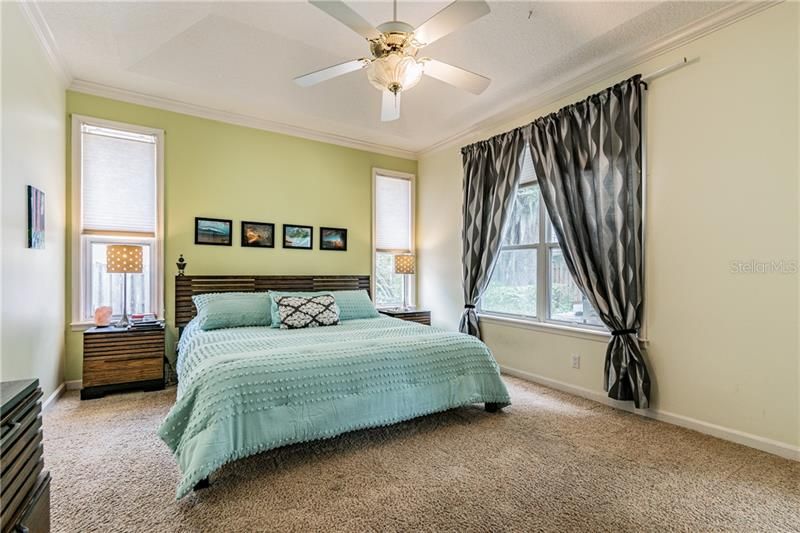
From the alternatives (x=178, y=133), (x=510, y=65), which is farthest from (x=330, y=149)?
(x=510, y=65)

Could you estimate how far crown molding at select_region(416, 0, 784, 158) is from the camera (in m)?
2.58

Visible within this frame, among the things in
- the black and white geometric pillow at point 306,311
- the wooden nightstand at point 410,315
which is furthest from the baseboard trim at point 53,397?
the wooden nightstand at point 410,315

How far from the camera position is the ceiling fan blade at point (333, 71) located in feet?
8.10

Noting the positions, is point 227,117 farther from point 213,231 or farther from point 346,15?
point 346,15

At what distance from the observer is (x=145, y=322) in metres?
3.74

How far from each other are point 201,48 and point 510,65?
8.53 ft

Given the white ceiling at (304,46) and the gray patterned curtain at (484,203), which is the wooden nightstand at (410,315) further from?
the white ceiling at (304,46)

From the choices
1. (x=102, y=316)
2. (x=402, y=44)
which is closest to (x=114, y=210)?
(x=102, y=316)

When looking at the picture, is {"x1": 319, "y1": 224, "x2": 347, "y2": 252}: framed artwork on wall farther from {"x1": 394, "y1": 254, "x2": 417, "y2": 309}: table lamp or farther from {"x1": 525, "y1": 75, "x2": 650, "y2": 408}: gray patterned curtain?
{"x1": 525, "y1": 75, "x2": 650, "y2": 408}: gray patterned curtain

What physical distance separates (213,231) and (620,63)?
14.0ft

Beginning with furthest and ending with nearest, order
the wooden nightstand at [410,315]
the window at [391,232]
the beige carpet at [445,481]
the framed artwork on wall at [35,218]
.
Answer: the window at [391,232] → the wooden nightstand at [410,315] → the framed artwork on wall at [35,218] → the beige carpet at [445,481]

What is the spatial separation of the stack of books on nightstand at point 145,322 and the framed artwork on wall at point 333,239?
1.98 m

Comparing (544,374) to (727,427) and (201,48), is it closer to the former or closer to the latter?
(727,427)

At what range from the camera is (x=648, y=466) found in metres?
2.28
